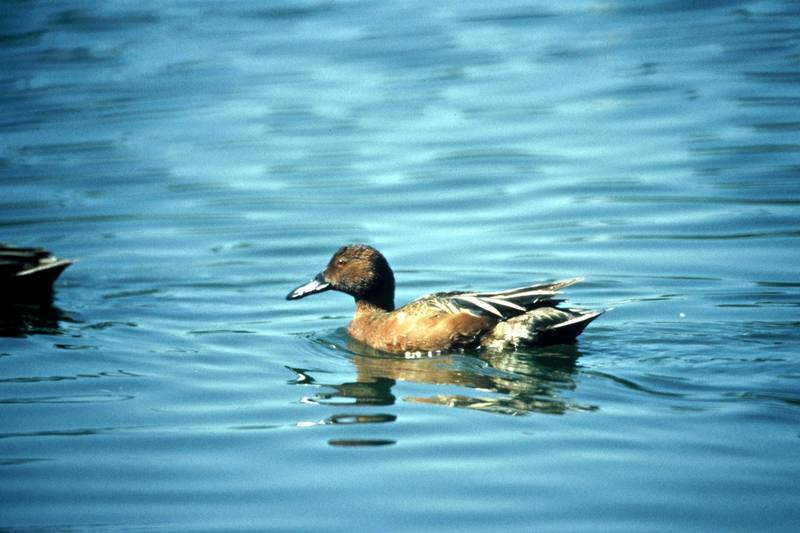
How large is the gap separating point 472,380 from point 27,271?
4257mm

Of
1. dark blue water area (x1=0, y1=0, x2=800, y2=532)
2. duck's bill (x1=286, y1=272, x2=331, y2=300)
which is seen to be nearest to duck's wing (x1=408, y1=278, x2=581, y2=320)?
dark blue water area (x1=0, y1=0, x2=800, y2=532)

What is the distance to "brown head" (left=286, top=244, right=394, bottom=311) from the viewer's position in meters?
8.64

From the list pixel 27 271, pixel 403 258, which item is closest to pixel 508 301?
pixel 403 258

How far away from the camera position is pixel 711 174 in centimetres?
1289

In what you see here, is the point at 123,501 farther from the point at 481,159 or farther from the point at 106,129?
the point at 106,129

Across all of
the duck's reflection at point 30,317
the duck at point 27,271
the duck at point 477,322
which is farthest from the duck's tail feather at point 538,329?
the duck at point 27,271

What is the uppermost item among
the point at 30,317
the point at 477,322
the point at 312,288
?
the point at 312,288

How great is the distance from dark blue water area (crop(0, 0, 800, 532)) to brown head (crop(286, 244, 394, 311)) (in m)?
0.45

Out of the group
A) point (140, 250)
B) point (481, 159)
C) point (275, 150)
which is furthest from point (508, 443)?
point (275, 150)

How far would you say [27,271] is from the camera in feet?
31.6

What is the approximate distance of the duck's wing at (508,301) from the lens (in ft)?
25.4

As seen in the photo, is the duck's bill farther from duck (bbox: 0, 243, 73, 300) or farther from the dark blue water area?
duck (bbox: 0, 243, 73, 300)

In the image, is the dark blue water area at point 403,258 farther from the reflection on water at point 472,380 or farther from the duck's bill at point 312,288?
the duck's bill at point 312,288

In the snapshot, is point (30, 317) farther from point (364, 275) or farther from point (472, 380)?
point (472, 380)
